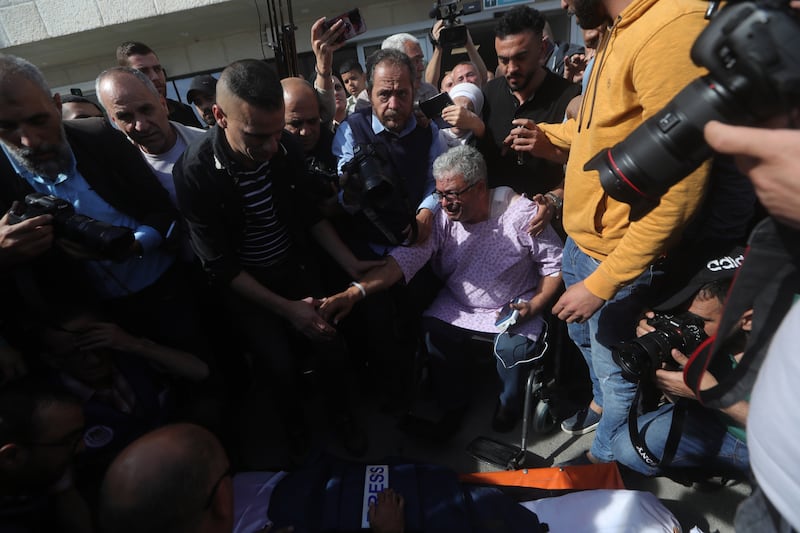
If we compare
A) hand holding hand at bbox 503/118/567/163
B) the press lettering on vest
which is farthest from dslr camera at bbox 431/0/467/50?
the press lettering on vest

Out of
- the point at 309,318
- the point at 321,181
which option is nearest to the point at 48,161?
the point at 321,181

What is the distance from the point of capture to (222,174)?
5.90ft

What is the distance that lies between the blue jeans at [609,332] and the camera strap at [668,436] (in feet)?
0.25

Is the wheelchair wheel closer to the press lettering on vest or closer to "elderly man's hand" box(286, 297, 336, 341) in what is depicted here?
the press lettering on vest

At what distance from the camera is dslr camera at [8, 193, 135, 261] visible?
1541 millimetres

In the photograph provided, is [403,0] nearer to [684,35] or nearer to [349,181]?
[349,181]

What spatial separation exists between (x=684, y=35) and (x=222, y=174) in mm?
1641

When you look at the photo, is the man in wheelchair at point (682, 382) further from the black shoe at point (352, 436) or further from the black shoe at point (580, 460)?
the black shoe at point (352, 436)

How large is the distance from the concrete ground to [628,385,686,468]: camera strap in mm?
395

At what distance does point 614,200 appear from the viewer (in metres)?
1.43

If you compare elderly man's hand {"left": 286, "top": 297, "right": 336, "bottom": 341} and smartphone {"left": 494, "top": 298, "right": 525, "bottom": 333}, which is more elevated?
elderly man's hand {"left": 286, "top": 297, "right": 336, "bottom": 341}

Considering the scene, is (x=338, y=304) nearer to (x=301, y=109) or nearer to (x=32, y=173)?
(x=301, y=109)

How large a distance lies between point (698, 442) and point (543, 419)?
0.78 m

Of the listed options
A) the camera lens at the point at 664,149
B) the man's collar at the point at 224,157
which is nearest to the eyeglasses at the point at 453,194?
the man's collar at the point at 224,157
